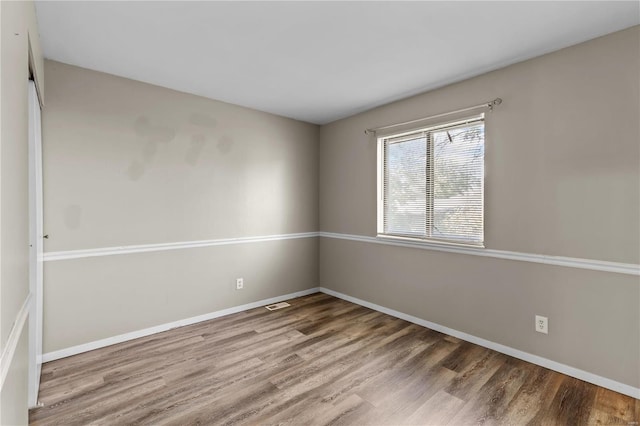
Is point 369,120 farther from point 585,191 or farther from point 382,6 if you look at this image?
point 585,191

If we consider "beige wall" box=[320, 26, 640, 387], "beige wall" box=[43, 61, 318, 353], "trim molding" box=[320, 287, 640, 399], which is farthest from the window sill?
"beige wall" box=[43, 61, 318, 353]

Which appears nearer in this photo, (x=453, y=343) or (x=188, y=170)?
(x=453, y=343)

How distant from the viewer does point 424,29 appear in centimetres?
209

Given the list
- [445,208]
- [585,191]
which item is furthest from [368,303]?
[585,191]

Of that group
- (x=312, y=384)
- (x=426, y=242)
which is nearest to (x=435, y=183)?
(x=426, y=242)

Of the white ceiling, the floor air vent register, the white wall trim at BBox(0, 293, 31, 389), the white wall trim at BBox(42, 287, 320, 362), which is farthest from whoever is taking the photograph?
the floor air vent register

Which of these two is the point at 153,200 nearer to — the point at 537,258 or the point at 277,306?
the point at 277,306

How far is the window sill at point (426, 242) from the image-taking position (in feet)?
9.36

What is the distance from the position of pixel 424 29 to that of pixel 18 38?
7.21 ft

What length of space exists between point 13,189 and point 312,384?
202 centimetres

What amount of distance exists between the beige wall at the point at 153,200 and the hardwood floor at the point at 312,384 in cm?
41

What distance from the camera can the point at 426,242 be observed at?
320 centimetres

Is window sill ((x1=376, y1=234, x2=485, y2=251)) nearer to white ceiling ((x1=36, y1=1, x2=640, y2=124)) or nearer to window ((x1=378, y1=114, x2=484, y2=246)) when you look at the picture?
window ((x1=378, y1=114, x2=484, y2=246))

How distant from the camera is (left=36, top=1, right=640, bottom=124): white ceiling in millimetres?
1885
